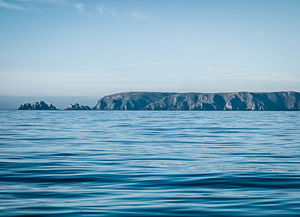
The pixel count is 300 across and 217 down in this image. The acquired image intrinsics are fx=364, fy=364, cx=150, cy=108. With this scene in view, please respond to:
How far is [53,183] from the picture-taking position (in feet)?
33.8

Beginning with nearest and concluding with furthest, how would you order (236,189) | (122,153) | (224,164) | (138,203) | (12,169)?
1. (138,203)
2. (236,189)
3. (12,169)
4. (224,164)
5. (122,153)

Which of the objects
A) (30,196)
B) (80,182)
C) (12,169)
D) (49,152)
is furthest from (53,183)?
(49,152)

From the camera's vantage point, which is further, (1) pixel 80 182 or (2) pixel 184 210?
(1) pixel 80 182

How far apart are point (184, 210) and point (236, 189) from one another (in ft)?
8.27

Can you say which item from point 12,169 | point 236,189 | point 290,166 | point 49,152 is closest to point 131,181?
point 236,189

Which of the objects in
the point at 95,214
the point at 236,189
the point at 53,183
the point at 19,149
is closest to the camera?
the point at 95,214

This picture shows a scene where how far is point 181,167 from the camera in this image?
12992mm

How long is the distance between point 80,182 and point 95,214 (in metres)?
3.39

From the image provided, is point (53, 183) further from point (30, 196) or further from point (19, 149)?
point (19, 149)

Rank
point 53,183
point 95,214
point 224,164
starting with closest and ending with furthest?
point 95,214 → point 53,183 → point 224,164

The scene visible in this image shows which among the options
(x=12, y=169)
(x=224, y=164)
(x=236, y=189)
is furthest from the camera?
(x=224, y=164)

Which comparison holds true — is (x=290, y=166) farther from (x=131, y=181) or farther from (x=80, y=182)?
(x=80, y=182)

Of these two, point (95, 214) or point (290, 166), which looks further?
point (290, 166)

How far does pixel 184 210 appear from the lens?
24.6 feet
